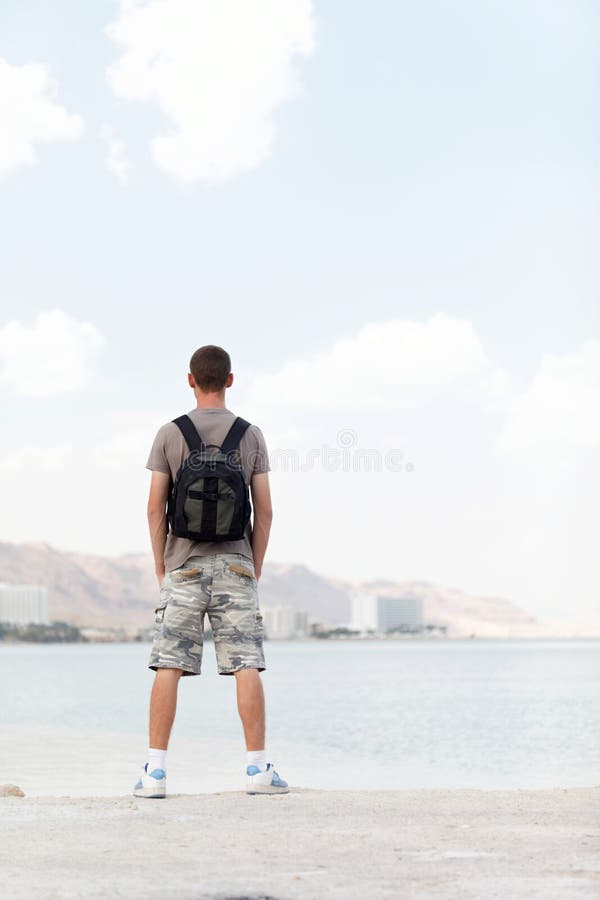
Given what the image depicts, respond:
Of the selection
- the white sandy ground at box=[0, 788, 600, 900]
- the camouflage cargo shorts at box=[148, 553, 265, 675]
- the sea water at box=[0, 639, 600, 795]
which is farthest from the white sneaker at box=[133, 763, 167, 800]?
the sea water at box=[0, 639, 600, 795]

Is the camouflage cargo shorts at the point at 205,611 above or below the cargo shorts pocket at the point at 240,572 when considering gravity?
below

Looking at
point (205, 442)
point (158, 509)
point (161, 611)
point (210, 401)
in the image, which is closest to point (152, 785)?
point (161, 611)

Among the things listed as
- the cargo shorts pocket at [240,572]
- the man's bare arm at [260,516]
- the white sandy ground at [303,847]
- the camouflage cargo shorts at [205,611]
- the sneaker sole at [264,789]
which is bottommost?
the white sandy ground at [303,847]

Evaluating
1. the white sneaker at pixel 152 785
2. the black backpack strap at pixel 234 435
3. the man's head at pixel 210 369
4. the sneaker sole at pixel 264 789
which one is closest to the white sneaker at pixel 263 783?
the sneaker sole at pixel 264 789

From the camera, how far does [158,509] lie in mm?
7305

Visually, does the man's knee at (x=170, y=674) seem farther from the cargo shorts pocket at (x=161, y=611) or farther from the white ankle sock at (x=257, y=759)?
the white ankle sock at (x=257, y=759)

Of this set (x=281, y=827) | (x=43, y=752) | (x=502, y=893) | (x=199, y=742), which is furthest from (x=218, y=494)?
(x=199, y=742)

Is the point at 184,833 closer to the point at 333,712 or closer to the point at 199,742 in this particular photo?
the point at 199,742

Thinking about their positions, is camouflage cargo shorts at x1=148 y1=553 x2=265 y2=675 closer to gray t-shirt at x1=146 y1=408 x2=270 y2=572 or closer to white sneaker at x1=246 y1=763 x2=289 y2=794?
gray t-shirt at x1=146 y1=408 x2=270 y2=572

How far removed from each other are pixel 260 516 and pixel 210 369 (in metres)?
0.95

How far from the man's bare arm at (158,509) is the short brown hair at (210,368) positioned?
0.61 m

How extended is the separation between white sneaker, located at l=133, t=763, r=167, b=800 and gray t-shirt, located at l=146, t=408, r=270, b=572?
1207 mm

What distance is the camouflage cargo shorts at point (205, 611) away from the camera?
7.25 metres

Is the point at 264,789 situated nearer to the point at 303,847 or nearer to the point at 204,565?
the point at 204,565
